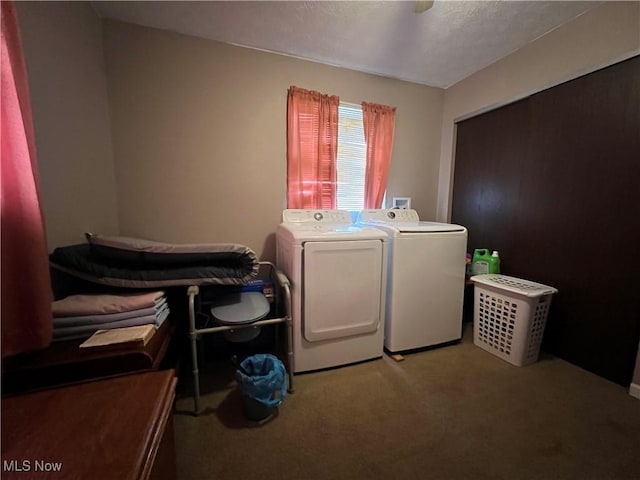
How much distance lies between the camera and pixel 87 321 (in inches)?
40.2

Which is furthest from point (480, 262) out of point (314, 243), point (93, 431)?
point (93, 431)

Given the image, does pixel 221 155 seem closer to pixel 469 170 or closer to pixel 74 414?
pixel 74 414

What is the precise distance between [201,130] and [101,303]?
4.58 feet

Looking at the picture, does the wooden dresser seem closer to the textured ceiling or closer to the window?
the window

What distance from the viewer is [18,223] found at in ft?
2.50

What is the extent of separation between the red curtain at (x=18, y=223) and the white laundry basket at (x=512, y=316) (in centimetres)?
241

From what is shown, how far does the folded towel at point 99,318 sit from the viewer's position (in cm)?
99

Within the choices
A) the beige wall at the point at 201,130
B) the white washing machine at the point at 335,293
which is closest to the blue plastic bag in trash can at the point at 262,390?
the white washing machine at the point at 335,293

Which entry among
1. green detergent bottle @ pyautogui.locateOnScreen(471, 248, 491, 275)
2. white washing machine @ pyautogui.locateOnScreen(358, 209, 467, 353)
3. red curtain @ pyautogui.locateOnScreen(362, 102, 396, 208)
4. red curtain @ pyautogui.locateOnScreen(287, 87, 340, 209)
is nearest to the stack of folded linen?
red curtain @ pyautogui.locateOnScreen(287, 87, 340, 209)

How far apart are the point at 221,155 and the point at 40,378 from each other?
1.61 meters

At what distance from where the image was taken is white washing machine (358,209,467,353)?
1745mm

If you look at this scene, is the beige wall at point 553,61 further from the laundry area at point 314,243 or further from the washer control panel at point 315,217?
the washer control panel at point 315,217

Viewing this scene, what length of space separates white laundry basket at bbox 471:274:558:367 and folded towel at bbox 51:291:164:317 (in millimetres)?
2174

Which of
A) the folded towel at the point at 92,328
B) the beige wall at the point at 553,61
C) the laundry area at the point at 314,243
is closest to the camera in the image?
the laundry area at the point at 314,243
